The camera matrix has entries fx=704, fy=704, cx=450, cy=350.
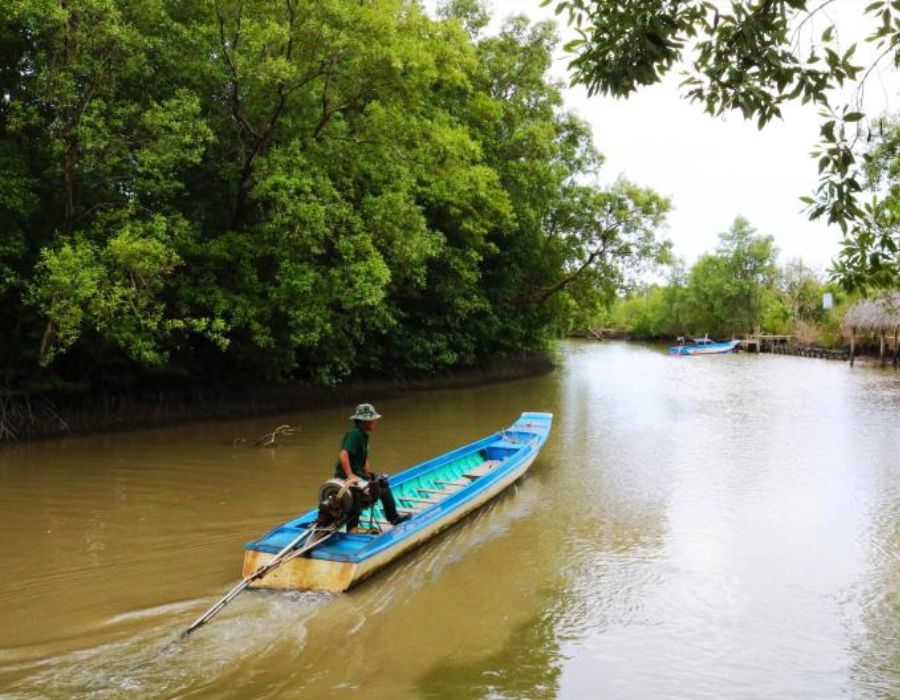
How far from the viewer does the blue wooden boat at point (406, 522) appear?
702 cm

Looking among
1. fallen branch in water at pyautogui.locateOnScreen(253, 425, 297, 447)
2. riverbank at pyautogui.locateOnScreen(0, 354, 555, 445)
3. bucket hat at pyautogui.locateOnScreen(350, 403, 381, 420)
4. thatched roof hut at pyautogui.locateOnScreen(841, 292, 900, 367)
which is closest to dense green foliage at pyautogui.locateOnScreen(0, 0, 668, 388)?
riverbank at pyautogui.locateOnScreen(0, 354, 555, 445)

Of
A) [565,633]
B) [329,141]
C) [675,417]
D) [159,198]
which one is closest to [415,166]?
[329,141]

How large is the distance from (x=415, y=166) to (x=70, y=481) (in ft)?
34.0

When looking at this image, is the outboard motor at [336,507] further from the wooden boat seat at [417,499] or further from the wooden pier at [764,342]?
the wooden pier at [764,342]

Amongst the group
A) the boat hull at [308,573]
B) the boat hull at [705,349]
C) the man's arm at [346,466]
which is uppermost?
the boat hull at [705,349]

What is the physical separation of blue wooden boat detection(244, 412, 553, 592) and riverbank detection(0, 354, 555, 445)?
7.90 metres

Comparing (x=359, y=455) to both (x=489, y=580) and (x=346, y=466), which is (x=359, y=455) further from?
(x=489, y=580)

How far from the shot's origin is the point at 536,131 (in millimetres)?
25922

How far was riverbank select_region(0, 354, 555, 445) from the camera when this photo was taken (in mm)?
14102

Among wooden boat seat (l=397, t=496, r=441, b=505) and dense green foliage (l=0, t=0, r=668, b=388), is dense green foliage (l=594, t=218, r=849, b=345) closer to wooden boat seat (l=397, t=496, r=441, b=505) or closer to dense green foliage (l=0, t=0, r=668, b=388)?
dense green foliage (l=0, t=0, r=668, b=388)

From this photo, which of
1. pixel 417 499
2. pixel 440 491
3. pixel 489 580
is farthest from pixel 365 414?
pixel 440 491

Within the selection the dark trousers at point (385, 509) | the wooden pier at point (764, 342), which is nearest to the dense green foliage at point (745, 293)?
the wooden pier at point (764, 342)

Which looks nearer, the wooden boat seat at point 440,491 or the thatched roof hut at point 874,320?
the wooden boat seat at point 440,491

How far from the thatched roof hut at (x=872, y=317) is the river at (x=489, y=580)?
67.1ft
